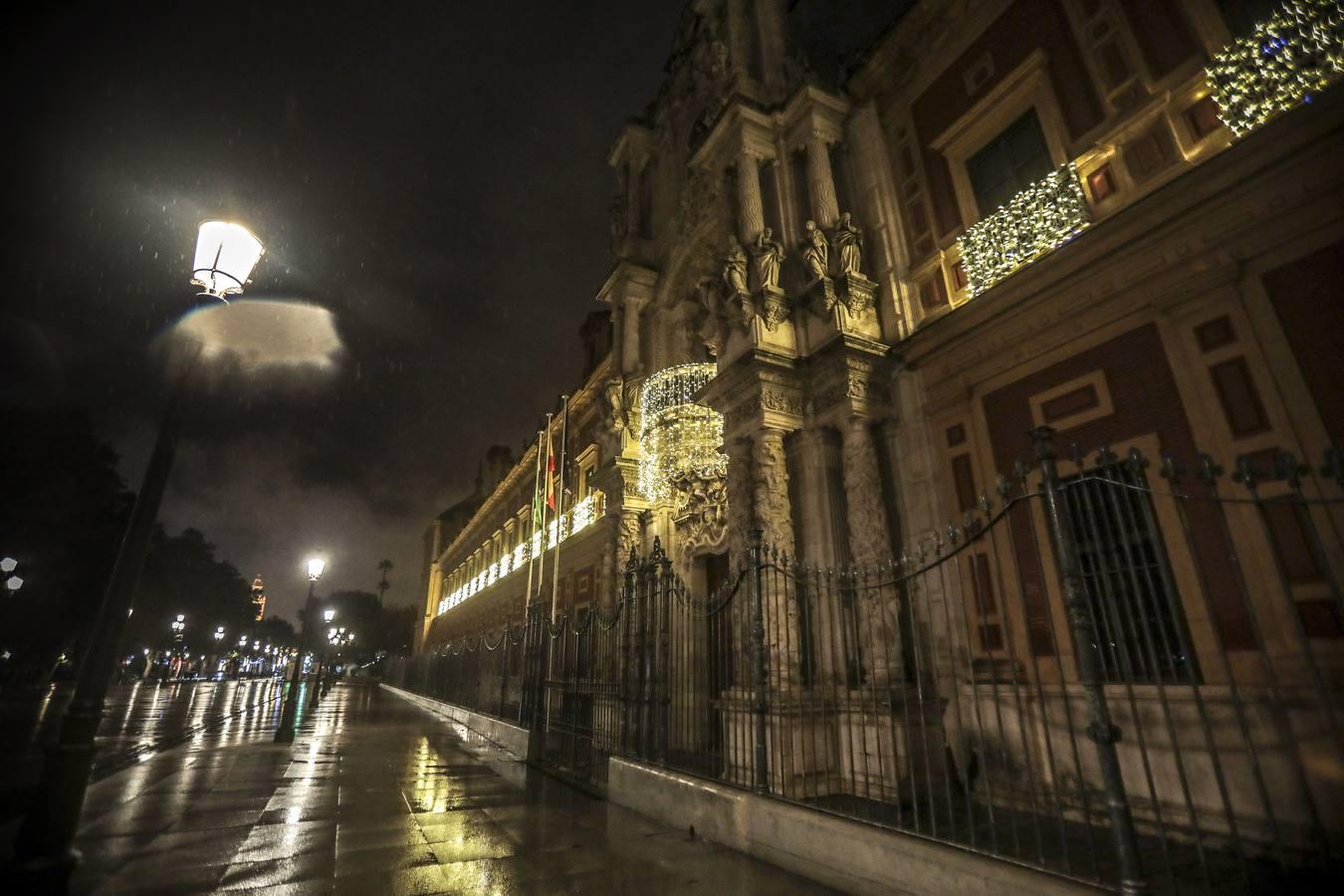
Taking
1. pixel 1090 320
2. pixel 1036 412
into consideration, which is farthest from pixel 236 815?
pixel 1090 320

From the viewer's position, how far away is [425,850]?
4551 millimetres

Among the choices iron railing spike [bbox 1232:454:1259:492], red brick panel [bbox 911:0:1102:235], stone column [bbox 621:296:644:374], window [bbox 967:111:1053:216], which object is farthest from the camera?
stone column [bbox 621:296:644:374]

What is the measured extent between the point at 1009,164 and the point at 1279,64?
2886 millimetres

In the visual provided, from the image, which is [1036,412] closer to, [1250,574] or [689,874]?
[1250,574]

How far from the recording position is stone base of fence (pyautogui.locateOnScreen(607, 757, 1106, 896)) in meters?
3.29

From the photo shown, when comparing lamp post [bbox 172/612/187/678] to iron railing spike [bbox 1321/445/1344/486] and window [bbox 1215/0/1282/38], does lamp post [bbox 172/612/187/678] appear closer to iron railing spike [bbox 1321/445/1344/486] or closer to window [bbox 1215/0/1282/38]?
iron railing spike [bbox 1321/445/1344/486]

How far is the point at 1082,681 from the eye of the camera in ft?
10.9

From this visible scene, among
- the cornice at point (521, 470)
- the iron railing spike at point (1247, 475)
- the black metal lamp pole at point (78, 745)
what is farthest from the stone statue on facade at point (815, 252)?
the black metal lamp pole at point (78, 745)

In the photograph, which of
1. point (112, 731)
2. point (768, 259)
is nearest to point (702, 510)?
point (768, 259)

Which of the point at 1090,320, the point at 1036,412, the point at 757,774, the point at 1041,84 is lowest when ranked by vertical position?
the point at 757,774

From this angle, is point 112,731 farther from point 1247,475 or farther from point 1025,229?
point 1025,229

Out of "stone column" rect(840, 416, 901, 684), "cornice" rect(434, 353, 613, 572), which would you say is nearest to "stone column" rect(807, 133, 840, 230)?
"stone column" rect(840, 416, 901, 684)

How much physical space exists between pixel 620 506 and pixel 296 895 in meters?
10.4

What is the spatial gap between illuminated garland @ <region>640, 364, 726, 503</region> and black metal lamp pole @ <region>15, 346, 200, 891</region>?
767 centimetres
